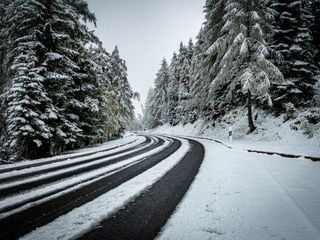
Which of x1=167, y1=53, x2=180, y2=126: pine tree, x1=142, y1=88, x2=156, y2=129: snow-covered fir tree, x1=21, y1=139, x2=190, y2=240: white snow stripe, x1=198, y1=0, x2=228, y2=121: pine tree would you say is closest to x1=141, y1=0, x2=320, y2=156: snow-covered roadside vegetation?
x1=198, y1=0, x2=228, y2=121: pine tree

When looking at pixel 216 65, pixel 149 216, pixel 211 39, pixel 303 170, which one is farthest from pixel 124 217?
pixel 211 39

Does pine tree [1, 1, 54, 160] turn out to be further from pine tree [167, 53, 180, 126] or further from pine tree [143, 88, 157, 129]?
pine tree [143, 88, 157, 129]

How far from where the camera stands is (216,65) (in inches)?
744

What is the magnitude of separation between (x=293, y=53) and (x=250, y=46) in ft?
9.70

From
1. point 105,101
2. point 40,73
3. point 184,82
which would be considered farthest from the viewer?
point 184,82

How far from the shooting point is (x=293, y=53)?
1520cm

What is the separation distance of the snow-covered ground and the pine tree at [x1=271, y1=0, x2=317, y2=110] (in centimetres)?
167

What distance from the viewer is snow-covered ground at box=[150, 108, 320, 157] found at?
10.8 meters

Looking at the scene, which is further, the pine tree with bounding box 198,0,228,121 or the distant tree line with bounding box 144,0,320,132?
the pine tree with bounding box 198,0,228,121

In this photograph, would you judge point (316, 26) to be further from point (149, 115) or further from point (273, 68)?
point (149, 115)

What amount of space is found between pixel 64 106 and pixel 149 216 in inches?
448

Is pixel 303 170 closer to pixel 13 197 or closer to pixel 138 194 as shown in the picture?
pixel 138 194

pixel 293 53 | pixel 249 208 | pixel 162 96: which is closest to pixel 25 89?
pixel 249 208

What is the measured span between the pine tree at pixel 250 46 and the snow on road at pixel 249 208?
10.4m
